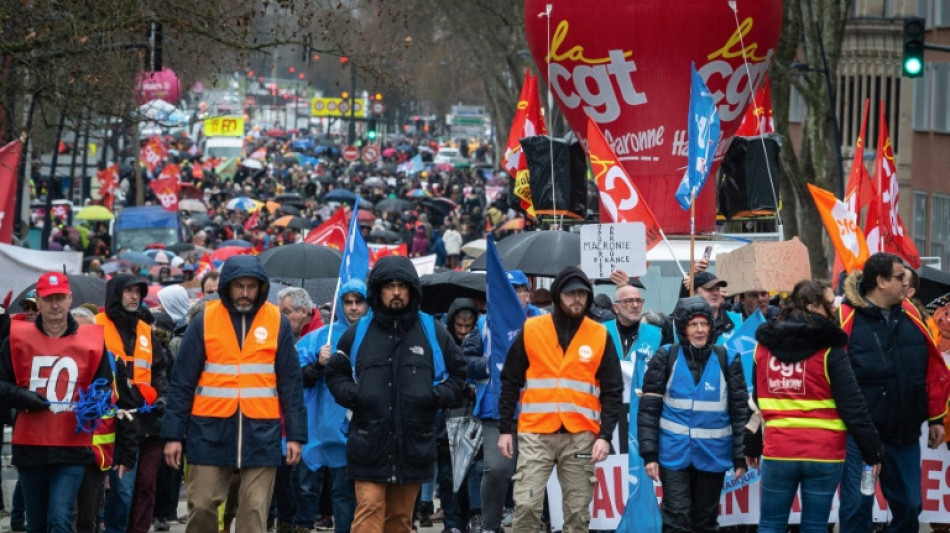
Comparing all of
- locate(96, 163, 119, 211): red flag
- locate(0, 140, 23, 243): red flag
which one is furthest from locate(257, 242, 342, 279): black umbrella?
locate(96, 163, 119, 211): red flag

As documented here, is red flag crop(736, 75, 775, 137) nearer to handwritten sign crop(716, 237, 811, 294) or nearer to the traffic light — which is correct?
the traffic light

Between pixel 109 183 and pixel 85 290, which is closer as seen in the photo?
pixel 85 290

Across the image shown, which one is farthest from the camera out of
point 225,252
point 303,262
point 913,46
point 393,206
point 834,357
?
point 393,206

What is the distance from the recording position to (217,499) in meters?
9.70

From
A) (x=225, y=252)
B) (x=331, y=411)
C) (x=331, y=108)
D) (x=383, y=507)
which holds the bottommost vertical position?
(x=383, y=507)

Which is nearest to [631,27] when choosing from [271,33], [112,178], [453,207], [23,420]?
[271,33]

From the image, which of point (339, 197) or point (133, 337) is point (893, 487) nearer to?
point (133, 337)

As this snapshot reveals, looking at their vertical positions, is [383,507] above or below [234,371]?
below

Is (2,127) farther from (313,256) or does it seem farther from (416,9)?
(416,9)

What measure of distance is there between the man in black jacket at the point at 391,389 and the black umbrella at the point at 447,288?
4.93m

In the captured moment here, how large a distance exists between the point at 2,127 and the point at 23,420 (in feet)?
33.1

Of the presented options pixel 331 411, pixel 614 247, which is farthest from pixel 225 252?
pixel 331 411

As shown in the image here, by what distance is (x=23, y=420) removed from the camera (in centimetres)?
984

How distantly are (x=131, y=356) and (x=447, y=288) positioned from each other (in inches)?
179
